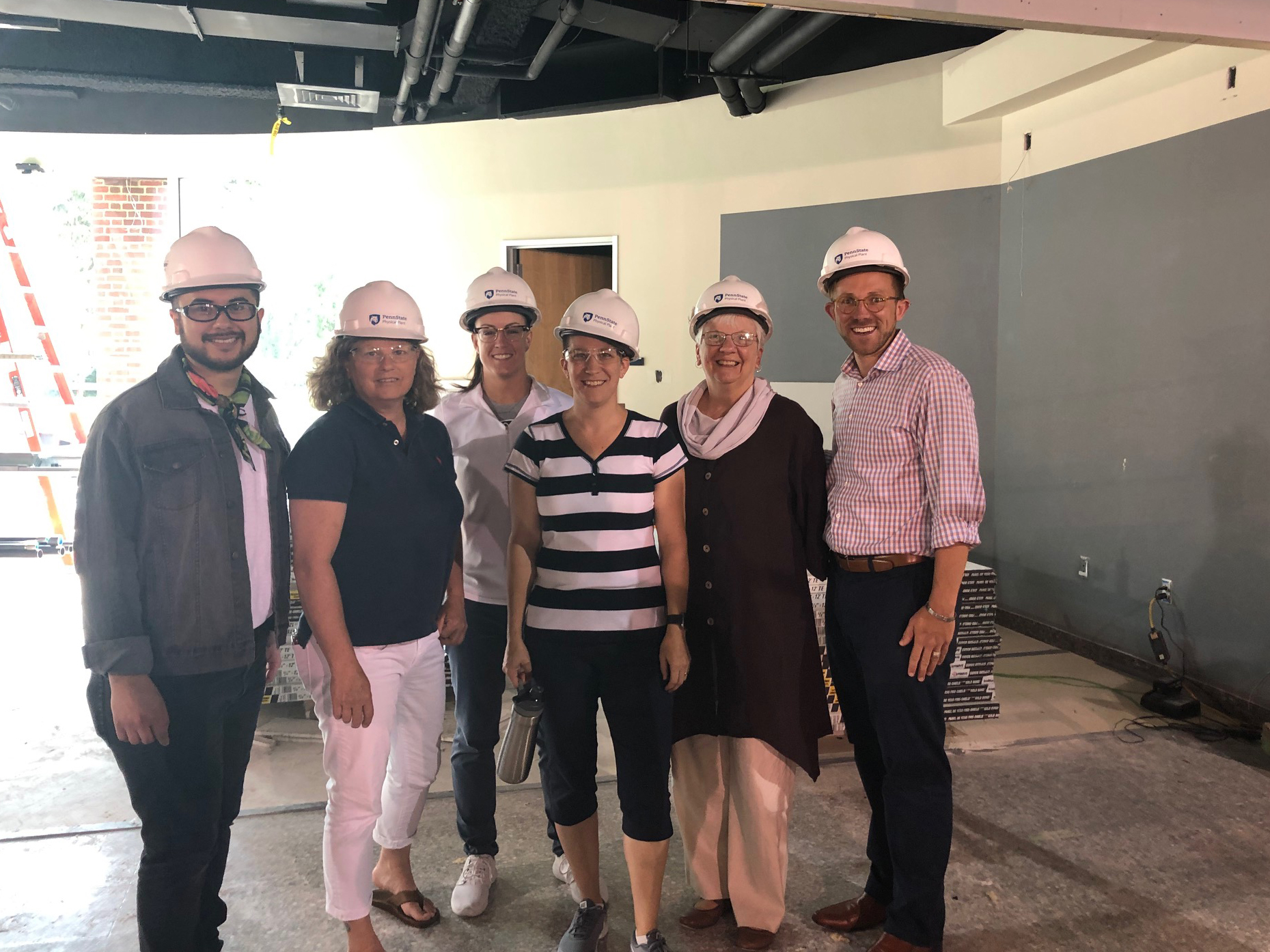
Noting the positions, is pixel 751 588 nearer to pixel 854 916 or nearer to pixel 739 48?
pixel 854 916

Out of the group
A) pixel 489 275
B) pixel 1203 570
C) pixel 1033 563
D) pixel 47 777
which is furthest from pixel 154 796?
pixel 1033 563

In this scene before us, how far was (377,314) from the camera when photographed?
2.13 m

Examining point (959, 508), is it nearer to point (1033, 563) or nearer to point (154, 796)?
point (154, 796)

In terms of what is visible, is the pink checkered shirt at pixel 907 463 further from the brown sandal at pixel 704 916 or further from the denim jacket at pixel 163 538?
the denim jacket at pixel 163 538

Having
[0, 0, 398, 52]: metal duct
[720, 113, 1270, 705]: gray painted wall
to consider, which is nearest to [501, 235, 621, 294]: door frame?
[720, 113, 1270, 705]: gray painted wall

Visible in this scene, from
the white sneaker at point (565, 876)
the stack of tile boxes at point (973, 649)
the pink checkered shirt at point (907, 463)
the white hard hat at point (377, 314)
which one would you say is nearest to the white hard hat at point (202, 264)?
the white hard hat at point (377, 314)

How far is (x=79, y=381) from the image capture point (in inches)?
311

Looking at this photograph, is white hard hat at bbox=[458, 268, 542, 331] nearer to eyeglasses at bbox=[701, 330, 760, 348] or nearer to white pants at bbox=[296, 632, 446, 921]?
eyeglasses at bbox=[701, 330, 760, 348]

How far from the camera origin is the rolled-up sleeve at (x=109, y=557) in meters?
1.76

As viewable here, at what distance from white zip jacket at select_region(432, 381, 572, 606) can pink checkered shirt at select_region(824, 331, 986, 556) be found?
95 centimetres

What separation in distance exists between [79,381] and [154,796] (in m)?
7.54

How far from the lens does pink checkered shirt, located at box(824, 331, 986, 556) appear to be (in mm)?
2055

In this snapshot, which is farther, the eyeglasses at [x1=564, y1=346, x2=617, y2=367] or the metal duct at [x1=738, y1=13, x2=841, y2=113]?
the metal duct at [x1=738, y1=13, x2=841, y2=113]

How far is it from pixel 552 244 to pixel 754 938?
224 inches
